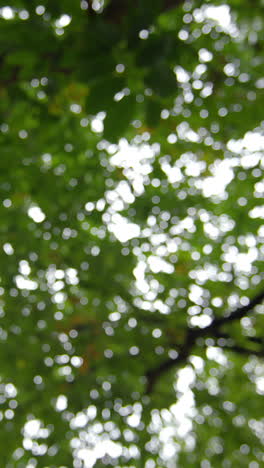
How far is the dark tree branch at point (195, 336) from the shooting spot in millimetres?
3338

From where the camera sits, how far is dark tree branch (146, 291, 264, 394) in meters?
3.34

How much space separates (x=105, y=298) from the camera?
3537mm

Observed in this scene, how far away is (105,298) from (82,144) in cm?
113

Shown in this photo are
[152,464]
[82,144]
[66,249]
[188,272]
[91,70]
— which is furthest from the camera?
[152,464]

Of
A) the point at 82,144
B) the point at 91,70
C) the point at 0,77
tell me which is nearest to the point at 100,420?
the point at 82,144

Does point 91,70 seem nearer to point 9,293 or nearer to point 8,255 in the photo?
point 8,255

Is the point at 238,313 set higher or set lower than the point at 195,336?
higher

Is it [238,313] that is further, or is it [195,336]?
[195,336]

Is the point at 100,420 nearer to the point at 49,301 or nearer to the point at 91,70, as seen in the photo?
the point at 49,301

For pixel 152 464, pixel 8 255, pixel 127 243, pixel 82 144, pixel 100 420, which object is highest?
pixel 82 144

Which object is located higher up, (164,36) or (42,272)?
(164,36)

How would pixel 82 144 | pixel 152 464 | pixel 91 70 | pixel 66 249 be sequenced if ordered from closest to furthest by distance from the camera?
pixel 91 70
pixel 82 144
pixel 66 249
pixel 152 464

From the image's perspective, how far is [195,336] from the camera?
3.52 m

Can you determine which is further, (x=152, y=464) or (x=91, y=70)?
(x=152, y=464)
